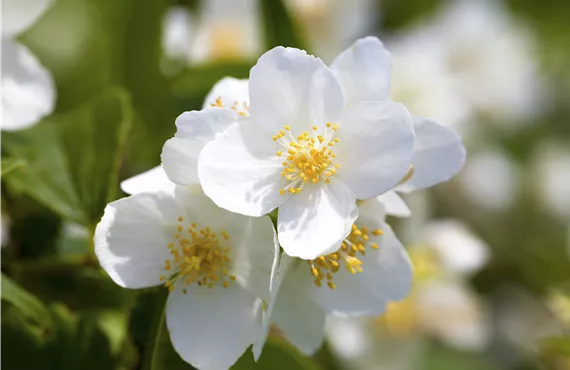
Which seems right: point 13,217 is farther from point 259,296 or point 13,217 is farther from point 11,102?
point 259,296

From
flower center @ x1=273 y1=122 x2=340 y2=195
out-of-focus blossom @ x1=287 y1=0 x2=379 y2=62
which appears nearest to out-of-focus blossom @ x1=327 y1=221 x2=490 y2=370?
out-of-focus blossom @ x1=287 y1=0 x2=379 y2=62

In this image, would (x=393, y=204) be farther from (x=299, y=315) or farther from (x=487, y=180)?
(x=487, y=180)

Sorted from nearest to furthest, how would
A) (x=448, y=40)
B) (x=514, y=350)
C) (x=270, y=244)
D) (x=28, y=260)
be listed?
(x=270, y=244) < (x=28, y=260) < (x=514, y=350) < (x=448, y=40)

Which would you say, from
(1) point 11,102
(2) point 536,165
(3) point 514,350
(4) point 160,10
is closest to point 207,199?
(1) point 11,102

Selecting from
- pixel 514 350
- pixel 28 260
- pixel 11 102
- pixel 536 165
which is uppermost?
pixel 11 102

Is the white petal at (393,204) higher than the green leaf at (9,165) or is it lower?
lower

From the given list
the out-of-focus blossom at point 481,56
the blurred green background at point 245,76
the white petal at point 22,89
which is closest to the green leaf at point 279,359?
the blurred green background at point 245,76

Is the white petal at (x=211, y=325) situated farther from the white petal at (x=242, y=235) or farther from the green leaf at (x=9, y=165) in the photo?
the green leaf at (x=9, y=165)
